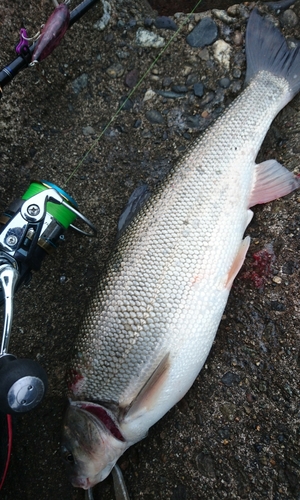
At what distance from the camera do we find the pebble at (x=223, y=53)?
251cm

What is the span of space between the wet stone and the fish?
0.16 metres

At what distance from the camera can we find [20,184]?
251cm

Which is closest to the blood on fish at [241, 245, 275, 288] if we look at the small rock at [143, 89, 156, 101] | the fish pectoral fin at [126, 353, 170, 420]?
the fish pectoral fin at [126, 353, 170, 420]

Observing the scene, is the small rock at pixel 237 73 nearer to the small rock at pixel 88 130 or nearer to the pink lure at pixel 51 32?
the small rock at pixel 88 130

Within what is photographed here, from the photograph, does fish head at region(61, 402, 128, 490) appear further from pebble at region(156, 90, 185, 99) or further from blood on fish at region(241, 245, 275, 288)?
pebble at region(156, 90, 185, 99)

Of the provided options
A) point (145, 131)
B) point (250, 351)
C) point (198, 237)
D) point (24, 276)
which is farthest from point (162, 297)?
point (145, 131)

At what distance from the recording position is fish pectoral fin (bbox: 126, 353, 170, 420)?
1907 millimetres

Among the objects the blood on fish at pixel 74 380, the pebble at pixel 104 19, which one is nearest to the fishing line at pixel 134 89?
the pebble at pixel 104 19

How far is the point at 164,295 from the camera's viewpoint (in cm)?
192

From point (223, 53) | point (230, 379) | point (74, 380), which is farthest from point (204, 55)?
point (74, 380)

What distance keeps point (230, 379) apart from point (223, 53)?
195 cm

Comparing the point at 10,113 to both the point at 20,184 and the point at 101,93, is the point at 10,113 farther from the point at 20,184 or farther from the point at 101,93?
the point at 101,93

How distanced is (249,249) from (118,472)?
1.36 meters

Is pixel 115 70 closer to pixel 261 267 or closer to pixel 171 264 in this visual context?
pixel 171 264
